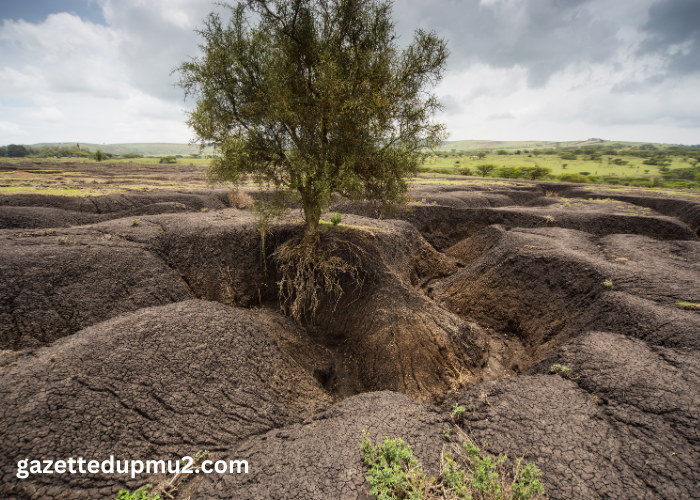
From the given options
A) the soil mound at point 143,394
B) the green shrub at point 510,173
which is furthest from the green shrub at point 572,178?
the soil mound at point 143,394

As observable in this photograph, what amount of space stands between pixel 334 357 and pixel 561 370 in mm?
5773

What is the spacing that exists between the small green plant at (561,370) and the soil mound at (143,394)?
16.0ft

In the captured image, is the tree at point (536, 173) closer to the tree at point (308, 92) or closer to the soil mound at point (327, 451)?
the tree at point (308, 92)

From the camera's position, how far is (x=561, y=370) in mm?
6039

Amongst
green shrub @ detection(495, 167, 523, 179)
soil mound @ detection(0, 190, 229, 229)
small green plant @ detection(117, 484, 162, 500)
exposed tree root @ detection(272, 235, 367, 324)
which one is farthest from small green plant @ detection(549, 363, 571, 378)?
green shrub @ detection(495, 167, 523, 179)

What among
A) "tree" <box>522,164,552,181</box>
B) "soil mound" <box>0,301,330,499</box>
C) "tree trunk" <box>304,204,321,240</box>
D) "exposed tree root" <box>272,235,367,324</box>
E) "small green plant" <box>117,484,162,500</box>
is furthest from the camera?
"tree" <box>522,164,552,181</box>

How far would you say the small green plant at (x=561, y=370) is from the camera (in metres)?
5.94

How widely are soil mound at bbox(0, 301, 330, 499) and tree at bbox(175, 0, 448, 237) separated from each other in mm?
4111

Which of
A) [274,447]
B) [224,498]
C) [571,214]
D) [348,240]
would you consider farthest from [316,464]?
[571,214]

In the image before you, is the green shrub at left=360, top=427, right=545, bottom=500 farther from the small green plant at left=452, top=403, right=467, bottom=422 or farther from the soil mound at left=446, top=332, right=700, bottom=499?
the small green plant at left=452, top=403, right=467, bottom=422

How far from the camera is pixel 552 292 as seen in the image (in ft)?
32.5

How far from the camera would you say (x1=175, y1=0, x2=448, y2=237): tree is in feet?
25.1

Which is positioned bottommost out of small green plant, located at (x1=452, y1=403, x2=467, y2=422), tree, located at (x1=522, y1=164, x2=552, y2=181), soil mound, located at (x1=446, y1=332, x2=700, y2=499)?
small green plant, located at (x1=452, y1=403, x2=467, y2=422)

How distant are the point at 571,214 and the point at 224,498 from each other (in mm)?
20300
